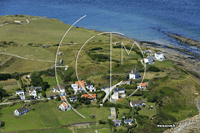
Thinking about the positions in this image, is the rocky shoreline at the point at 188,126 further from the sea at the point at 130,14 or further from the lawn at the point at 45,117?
the sea at the point at 130,14

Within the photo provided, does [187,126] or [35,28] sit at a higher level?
[35,28]

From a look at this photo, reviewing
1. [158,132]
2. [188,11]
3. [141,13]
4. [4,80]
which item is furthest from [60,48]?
[188,11]

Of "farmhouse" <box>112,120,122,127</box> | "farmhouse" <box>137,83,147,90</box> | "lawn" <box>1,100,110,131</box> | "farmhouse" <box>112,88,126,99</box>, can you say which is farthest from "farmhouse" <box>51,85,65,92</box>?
"farmhouse" <box>137,83,147,90</box>

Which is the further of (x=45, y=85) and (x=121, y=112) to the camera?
(x=45, y=85)

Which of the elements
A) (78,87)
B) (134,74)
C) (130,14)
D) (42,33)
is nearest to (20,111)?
(78,87)

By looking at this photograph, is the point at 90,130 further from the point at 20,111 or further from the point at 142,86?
the point at 142,86

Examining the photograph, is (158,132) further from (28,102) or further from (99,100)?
(28,102)
